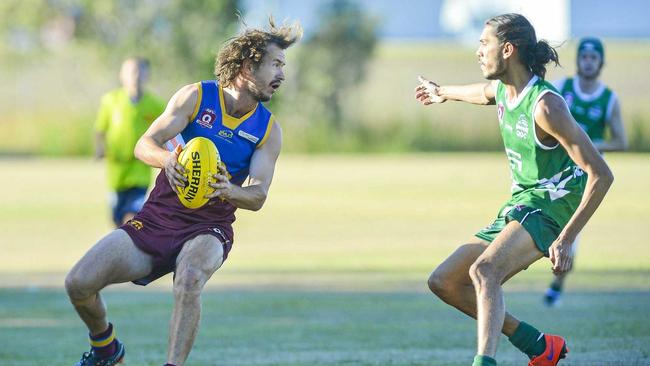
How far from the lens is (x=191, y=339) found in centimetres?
703

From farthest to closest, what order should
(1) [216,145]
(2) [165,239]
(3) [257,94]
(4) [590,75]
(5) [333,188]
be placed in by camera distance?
(5) [333,188] → (4) [590,75] → (3) [257,94] → (1) [216,145] → (2) [165,239]

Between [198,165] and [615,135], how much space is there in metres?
5.44

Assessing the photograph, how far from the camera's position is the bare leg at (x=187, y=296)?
22.9 ft

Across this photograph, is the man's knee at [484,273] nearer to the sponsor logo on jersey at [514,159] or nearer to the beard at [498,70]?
the sponsor logo on jersey at [514,159]

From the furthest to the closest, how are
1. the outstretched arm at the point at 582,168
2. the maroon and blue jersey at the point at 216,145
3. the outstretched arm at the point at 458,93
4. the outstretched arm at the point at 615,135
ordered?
the outstretched arm at the point at 615,135, the outstretched arm at the point at 458,93, the maroon and blue jersey at the point at 216,145, the outstretched arm at the point at 582,168

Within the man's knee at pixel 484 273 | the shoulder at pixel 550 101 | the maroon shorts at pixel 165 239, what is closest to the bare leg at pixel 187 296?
the maroon shorts at pixel 165 239

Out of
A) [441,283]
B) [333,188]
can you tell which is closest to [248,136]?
[441,283]

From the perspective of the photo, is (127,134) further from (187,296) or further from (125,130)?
(187,296)

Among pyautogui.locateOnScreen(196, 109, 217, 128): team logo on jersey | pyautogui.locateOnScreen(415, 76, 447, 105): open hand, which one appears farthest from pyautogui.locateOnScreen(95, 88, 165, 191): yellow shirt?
pyautogui.locateOnScreen(196, 109, 217, 128): team logo on jersey

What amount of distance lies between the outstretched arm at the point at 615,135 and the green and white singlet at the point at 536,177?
395 centimetres

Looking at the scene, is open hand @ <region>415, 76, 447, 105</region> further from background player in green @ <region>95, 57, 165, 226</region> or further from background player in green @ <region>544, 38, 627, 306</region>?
background player in green @ <region>95, 57, 165, 226</region>

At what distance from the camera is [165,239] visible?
7.55 metres

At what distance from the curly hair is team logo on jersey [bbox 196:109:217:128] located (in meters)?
0.29

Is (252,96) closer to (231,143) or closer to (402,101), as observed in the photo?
(231,143)
